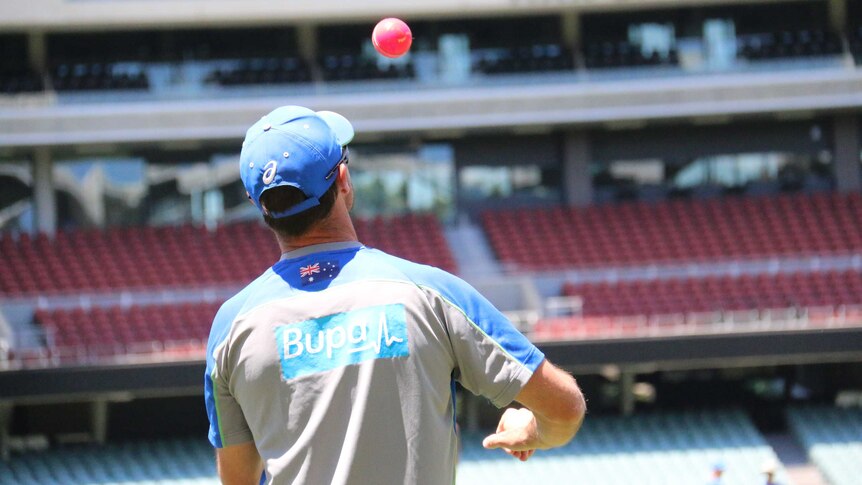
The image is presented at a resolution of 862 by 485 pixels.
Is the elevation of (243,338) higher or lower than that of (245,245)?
higher

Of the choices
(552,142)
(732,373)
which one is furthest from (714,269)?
(552,142)

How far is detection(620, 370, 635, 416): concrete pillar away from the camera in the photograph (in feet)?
69.0

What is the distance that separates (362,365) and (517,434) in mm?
308

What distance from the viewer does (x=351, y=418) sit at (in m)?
1.98

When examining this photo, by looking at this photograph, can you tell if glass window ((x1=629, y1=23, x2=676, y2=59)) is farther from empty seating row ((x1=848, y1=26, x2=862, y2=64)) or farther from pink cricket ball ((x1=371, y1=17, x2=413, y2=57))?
pink cricket ball ((x1=371, y1=17, x2=413, y2=57))

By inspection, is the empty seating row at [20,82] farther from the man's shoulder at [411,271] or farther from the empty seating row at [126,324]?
the man's shoulder at [411,271]

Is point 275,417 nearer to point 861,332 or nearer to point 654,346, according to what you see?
point 654,346

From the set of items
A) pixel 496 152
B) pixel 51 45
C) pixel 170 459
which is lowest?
pixel 170 459

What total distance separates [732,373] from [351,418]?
20597 mm

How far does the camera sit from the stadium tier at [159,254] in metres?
21.4

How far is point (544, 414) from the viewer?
2.03 meters

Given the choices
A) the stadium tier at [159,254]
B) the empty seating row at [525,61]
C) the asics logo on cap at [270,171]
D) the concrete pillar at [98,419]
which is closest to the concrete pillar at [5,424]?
the concrete pillar at [98,419]

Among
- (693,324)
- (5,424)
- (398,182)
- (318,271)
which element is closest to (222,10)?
(398,182)

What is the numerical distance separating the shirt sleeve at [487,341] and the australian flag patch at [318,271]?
185 mm
